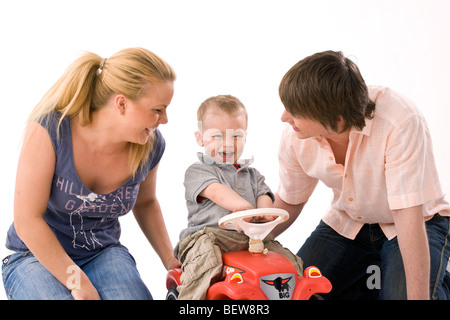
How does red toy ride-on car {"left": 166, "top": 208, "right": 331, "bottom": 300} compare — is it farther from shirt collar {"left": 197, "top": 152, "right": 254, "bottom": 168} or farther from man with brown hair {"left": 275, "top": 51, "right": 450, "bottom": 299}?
man with brown hair {"left": 275, "top": 51, "right": 450, "bottom": 299}

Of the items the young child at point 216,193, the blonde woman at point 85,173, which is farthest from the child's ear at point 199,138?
the blonde woman at point 85,173

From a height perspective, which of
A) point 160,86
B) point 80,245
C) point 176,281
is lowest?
point 176,281

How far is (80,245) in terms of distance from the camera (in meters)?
2.21

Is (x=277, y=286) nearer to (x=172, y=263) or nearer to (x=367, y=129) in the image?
(x=172, y=263)

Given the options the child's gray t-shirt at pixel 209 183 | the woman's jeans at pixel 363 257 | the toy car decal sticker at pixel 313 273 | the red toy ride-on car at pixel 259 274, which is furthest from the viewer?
the woman's jeans at pixel 363 257

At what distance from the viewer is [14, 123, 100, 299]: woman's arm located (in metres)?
1.98

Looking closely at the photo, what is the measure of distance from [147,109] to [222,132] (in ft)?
1.00

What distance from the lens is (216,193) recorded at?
208cm

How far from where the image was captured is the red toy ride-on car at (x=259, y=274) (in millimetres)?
1862

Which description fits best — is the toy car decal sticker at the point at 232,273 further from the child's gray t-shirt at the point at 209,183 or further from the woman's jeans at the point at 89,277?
the woman's jeans at the point at 89,277
